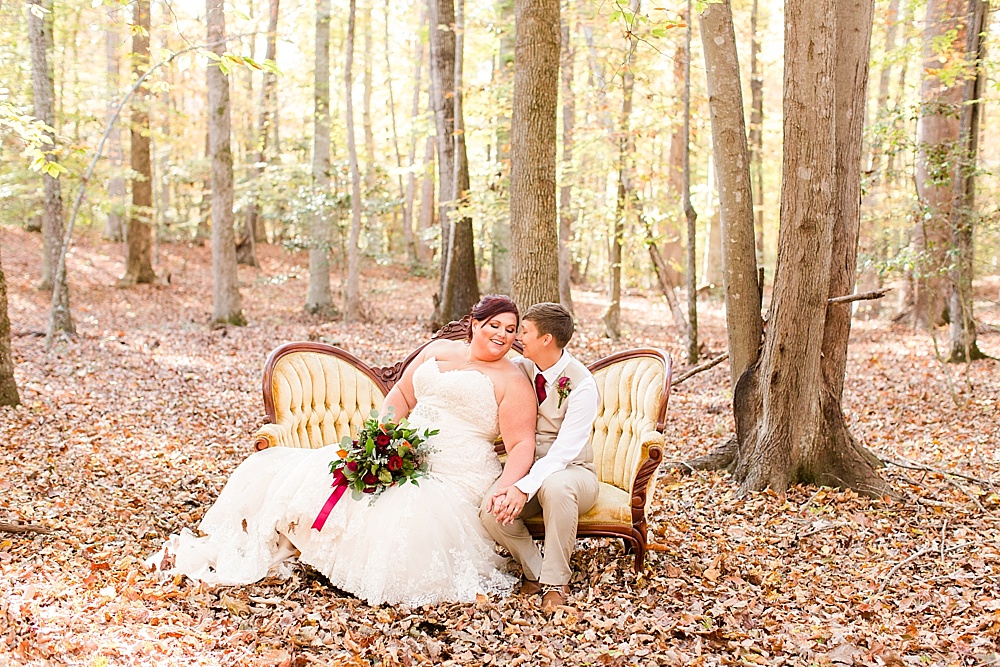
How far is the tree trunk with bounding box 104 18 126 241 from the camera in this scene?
15.5 meters

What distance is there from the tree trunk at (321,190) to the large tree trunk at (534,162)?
330 inches

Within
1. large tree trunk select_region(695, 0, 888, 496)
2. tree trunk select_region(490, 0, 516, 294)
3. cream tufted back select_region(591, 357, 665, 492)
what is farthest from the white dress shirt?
tree trunk select_region(490, 0, 516, 294)

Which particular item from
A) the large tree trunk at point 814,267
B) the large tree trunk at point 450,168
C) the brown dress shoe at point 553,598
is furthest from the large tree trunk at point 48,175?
the large tree trunk at point 814,267

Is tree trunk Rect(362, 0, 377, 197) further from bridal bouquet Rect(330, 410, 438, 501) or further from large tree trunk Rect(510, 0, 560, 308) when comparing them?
bridal bouquet Rect(330, 410, 438, 501)

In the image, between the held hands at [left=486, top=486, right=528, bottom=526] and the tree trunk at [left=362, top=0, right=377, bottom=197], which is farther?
the tree trunk at [left=362, top=0, right=377, bottom=197]

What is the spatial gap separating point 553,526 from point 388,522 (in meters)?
0.84

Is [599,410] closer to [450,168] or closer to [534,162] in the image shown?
[534,162]

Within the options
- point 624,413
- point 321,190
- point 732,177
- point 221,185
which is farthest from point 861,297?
point 321,190

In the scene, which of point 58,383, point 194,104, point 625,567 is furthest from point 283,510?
point 194,104

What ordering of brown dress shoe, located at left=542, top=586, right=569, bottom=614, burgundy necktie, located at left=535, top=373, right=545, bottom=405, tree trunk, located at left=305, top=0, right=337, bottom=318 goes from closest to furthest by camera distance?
brown dress shoe, located at left=542, top=586, right=569, bottom=614, burgundy necktie, located at left=535, top=373, right=545, bottom=405, tree trunk, located at left=305, top=0, right=337, bottom=318

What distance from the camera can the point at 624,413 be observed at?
16.4ft

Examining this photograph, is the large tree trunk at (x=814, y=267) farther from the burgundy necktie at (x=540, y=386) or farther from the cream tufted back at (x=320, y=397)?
the cream tufted back at (x=320, y=397)

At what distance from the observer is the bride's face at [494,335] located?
14.4 feet

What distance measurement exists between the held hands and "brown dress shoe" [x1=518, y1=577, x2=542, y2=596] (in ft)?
1.22
